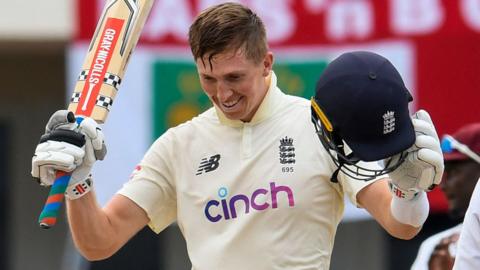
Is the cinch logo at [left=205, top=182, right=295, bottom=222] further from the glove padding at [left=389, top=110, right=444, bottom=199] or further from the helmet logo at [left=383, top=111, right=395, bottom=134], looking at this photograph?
the helmet logo at [left=383, top=111, right=395, bottom=134]

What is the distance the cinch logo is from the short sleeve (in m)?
0.21

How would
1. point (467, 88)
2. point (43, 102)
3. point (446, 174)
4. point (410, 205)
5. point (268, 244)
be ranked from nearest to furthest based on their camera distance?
point (410, 205), point (268, 244), point (446, 174), point (467, 88), point (43, 102)

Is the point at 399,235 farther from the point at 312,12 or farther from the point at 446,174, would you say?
the point at 312,12

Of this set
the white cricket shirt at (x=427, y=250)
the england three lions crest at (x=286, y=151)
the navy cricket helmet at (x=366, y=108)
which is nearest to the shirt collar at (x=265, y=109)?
the england three lions crest at (x=286, y=151)

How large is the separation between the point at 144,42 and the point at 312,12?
3.66 ft

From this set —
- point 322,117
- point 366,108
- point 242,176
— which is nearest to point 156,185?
point 242,176

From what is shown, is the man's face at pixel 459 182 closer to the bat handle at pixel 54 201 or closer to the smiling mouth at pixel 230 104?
the smiling mouth at pixel 230 104

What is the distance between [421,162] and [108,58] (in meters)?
1.13

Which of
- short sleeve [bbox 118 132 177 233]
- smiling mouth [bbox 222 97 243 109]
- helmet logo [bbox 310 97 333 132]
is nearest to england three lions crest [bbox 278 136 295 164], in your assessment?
smiling mouth [bbox 222 97 243 109]

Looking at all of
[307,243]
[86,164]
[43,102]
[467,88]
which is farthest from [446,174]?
[43,102]

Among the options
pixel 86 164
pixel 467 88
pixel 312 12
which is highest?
pixel 86 164

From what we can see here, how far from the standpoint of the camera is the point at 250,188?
397 cm

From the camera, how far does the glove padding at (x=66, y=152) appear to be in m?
3.58

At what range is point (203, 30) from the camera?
386 centimetres
